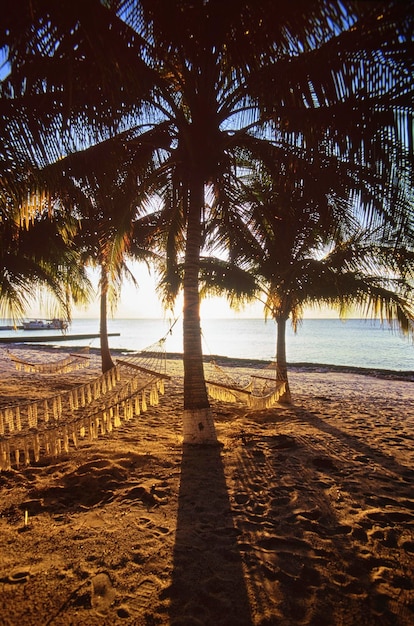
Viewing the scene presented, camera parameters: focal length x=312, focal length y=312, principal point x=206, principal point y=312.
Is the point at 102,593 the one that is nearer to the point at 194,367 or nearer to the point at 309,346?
the point at 194,367

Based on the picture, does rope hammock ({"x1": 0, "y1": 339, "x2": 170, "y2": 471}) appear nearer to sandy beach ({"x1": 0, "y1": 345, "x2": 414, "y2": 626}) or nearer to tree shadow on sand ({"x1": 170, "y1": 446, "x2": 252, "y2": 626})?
sandy beach ({"x1": 0, "y1": 345, "x2": 414, "y2": 626})

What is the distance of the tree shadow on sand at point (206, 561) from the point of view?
1.68 meters

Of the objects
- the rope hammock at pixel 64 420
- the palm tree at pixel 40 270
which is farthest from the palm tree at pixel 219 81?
the palm tree at pixel 40 270

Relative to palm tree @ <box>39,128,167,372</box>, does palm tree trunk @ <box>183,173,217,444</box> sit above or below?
below

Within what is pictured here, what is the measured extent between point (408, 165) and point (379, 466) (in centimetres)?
332

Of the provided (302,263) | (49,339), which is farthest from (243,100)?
(49,339)

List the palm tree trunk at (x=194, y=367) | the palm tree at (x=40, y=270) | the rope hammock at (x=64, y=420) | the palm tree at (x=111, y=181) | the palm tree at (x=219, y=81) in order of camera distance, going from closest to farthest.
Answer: the palm tree at (x=219, y=81)
the rope hammock at (x=64, y=420)
the palm tree at (x=111, y=181)
the palm tree trunk at (x=194, y=367)
the palm tree at (x=40, y=270)

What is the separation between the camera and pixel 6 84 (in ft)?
9.34

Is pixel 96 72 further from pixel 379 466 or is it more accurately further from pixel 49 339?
pixel 49 339

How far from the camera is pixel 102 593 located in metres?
1.80

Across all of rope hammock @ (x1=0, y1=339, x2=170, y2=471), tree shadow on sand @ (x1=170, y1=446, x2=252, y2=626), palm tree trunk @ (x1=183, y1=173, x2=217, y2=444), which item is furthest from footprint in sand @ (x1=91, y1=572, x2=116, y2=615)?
palm tree trunk @ (x1=183, y1=173, x2=217, y2=444)

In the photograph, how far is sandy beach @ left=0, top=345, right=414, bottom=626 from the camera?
5.62 ft

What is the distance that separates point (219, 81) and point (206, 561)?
4655 millimetres

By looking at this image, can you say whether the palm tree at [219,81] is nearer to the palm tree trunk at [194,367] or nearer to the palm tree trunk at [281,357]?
the palm tree trunk at [194,367]
